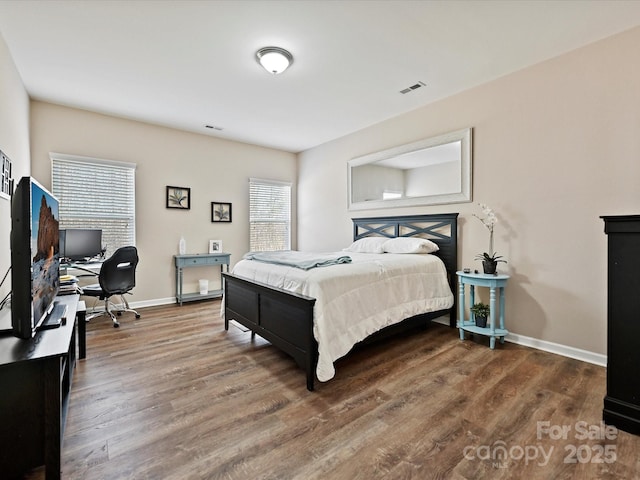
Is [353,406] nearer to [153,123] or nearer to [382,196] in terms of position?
[382,196]

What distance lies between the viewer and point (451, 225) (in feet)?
11.8

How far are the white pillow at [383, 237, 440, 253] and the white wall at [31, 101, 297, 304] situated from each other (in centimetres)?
290

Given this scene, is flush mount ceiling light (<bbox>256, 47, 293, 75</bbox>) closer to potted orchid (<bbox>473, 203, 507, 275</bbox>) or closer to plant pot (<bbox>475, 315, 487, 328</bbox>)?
potted orchid (<bbox>473, 203, 507, 275</bbox>)

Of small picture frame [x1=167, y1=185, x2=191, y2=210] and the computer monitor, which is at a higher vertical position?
small picture frame [x1=167, y1=185, x2=191, y2=210]

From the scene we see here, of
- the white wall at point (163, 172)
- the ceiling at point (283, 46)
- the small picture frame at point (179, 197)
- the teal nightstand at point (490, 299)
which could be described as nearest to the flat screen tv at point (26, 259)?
the ceiling at point (283, 46)

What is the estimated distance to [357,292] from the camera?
2.53m

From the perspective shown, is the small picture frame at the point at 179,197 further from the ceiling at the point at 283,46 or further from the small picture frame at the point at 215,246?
the ceiling at the point at 283,46

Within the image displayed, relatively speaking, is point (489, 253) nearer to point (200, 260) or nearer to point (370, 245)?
point (370, 245)

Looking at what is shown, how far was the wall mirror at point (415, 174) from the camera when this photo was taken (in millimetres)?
3547

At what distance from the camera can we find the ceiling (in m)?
2.21

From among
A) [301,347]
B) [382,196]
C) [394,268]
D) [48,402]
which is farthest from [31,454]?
[382,196]

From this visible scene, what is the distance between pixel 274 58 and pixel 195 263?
3222 millimetres

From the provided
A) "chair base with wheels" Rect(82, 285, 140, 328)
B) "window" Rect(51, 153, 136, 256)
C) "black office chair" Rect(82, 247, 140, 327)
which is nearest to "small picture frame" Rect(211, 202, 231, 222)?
"window" Rect(51, 153, 136, 256)

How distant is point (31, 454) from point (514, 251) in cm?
382
